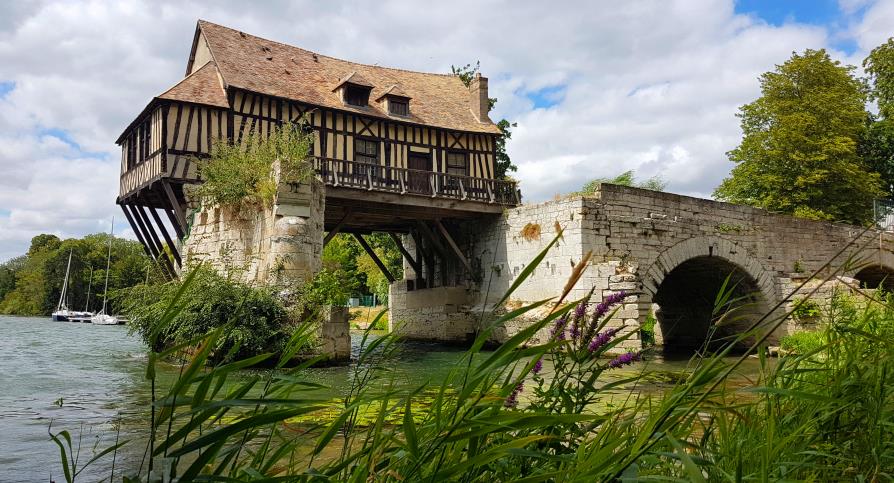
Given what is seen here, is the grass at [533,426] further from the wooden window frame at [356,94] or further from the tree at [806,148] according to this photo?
the tree at [806,148]

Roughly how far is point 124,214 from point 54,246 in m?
49.0

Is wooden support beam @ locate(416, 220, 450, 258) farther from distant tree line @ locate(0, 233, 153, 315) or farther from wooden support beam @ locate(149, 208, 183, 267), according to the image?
distant tree line @ locate(0, 233, 153, 315)

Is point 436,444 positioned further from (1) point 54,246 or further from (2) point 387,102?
(1) point 54,246

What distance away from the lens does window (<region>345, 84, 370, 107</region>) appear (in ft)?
53.9

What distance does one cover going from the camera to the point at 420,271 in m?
19.3

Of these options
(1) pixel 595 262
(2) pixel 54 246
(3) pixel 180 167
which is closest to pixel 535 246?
(1) pixel 595 262

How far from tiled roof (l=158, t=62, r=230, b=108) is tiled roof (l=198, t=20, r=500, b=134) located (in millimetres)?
367

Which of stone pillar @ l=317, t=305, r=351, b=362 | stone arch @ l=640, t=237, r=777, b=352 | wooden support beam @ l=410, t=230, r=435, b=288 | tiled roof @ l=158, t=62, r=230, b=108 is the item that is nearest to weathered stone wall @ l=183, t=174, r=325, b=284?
stone pillar @ l=317, t=305, r=351, b=362

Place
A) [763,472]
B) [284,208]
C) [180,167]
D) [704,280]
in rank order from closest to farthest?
[763,472]
[284,208]
[180,167]
[704,280]

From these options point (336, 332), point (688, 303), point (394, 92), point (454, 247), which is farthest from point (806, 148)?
point (336, 332)

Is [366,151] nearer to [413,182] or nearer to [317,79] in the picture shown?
[413,182]

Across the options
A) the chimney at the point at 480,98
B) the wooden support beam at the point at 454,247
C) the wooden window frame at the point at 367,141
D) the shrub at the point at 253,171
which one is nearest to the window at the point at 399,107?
the wooden window frame at the point at 367,141

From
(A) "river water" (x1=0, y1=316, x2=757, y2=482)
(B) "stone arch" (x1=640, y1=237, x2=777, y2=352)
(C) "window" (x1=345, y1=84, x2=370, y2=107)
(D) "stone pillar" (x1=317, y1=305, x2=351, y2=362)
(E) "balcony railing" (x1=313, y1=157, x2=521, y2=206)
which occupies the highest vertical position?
(C) "window" (x1=345, y1=84, x2=370, y2=107)

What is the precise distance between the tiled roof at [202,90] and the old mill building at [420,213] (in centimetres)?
5
